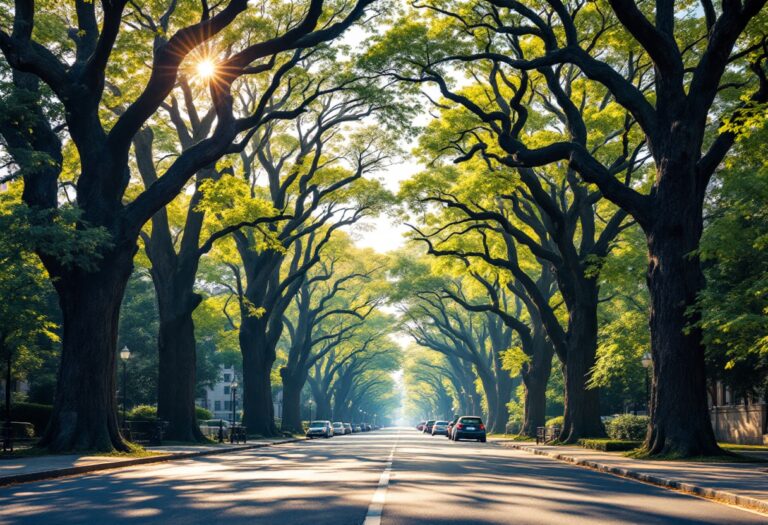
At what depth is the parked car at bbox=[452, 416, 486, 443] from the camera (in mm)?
49031

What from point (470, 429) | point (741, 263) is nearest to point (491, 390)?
point (470, 429)

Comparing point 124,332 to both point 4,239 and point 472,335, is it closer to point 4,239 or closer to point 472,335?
point 472,335

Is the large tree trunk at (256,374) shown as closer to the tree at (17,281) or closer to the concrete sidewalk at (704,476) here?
the tree at (17,281)

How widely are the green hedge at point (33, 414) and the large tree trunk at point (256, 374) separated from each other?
10384 mm

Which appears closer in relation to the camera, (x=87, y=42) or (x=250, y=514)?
(x=250, y=514)

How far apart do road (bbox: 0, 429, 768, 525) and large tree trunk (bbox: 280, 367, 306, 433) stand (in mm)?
41575

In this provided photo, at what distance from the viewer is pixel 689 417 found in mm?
21297

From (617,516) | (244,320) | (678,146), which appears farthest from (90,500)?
(244,320)

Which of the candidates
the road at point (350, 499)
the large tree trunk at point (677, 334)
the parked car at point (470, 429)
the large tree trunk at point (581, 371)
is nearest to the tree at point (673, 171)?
the large tree trunk at point (677, 334)

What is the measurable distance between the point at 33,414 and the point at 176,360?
8.52 meters

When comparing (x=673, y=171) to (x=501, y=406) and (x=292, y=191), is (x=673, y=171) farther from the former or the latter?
(x=501, y=406)

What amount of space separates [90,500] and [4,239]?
33.5 ft

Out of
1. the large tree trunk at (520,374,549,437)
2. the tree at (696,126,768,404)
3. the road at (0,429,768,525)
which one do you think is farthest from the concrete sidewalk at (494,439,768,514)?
the large tree trunk at (520,374,549,437)

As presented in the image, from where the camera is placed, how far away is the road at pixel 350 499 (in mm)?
9859
